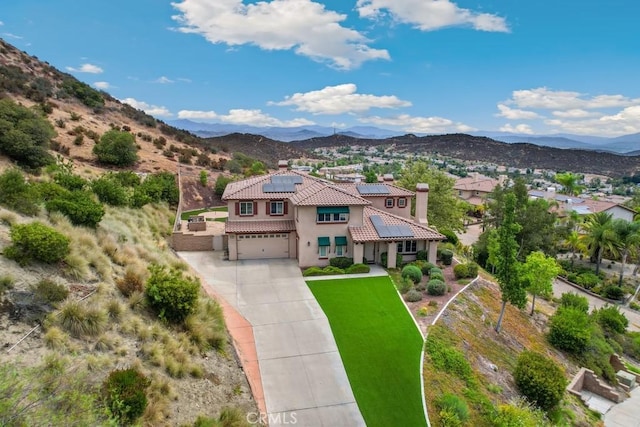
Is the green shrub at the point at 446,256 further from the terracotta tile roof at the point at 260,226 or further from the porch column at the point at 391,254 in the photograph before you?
the terracotta tile roof at the point at 260,226

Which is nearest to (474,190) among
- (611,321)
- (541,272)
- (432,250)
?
(611,321)

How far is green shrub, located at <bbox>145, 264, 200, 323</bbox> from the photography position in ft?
52.9

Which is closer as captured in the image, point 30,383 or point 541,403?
point 30,383

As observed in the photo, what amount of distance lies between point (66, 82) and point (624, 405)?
8319 centimetres

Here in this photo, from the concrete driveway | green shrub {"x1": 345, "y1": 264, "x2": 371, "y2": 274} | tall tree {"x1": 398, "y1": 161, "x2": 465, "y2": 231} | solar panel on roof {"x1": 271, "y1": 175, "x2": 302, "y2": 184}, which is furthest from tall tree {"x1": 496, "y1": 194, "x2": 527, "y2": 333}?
tall tree {"x1": 398, "y1": 161, "x2": 465, "y2": 231}

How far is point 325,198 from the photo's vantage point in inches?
1153

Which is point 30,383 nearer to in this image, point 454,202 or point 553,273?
point 553,273

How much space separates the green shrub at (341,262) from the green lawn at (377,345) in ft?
6.23

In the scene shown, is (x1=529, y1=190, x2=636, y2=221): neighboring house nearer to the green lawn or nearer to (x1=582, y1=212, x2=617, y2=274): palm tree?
(x1=582, y1=212, x2=617, y2=274): palm tree

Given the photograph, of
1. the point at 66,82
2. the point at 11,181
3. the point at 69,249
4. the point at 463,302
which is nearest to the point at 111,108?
the point at 66,82

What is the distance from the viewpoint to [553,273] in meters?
26.6

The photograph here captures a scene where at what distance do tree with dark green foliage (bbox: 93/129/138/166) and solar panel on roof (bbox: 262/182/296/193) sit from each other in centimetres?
2068

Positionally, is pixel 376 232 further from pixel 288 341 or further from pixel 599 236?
pixel 599 236

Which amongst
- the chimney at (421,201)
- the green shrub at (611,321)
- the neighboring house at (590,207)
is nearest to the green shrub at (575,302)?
the green shrub at (611,321)
